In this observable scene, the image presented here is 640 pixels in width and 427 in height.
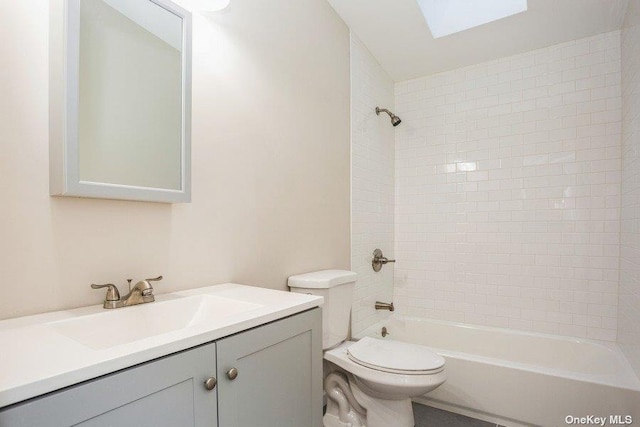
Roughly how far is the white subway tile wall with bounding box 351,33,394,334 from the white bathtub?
0.30 m

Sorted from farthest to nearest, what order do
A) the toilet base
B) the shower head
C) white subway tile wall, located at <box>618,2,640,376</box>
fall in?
1. the shower head
2. white subway tile wall, located at <box>618,2,640,376</box>
3. the toilet base

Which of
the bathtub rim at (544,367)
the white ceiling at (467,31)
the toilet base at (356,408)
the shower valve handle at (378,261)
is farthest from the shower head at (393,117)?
the toilet base at (356,408)

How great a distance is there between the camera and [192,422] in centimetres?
77

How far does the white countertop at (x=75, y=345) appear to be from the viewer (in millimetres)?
558

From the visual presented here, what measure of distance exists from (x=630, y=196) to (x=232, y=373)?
245cm

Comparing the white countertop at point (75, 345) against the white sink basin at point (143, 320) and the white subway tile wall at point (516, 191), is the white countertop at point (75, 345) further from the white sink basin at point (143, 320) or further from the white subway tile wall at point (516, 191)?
the white subway tile wall at point (516, 191)

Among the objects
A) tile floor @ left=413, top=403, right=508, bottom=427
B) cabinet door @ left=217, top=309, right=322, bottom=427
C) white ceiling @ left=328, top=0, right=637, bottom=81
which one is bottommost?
tile floor @ left=413, top=403, right=508, bottom=427

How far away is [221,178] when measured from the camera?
1445 millimetres

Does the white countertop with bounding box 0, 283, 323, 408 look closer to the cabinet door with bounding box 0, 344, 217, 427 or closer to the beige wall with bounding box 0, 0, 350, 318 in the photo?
the cabinet door with bounding box 0, 344, 217, 427

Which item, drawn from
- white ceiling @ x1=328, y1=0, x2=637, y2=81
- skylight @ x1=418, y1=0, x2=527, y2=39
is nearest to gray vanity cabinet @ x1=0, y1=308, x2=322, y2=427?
white ceiling @ x1=328, y1=0, x2=637, y2=81

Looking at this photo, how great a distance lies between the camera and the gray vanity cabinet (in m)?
0.59

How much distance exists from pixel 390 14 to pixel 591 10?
1245 millimetres

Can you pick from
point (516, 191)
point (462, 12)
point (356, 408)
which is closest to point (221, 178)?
point (356, 408)

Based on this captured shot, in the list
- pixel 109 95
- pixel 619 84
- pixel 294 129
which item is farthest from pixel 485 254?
pixel 109 95
